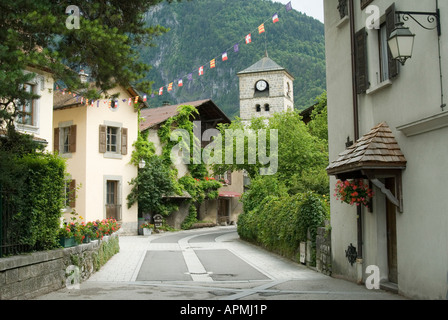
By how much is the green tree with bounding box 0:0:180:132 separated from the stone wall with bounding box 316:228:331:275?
5.71 m

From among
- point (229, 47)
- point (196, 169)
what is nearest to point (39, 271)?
point (196, 169)

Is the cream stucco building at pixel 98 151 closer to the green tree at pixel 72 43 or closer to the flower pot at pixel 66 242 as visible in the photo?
the flower pot at pixel 66 242

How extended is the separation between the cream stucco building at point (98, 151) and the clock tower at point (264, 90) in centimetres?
4285

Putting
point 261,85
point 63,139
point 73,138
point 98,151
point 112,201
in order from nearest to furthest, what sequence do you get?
point 73,138
point 98,151
point 63,139
point 112,201
point 261,85

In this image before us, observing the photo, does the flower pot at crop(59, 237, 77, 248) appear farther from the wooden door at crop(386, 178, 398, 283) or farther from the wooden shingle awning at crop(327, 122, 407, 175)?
the wooden door at crop(386, 178, 398, 283)

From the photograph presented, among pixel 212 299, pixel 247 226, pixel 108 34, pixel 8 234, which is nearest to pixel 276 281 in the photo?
pixel 212 299

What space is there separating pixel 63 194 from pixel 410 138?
6.09 m

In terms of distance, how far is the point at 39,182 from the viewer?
8.49 m

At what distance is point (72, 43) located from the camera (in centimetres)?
819

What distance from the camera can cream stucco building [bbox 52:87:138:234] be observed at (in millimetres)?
25766

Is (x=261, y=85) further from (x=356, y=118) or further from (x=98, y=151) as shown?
(x=356, y=118)

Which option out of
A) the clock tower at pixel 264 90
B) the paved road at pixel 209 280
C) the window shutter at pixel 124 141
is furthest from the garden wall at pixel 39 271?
the clock tower at pixel 264 90

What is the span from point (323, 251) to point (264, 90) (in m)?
59.9

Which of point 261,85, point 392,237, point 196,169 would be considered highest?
point 261,85
